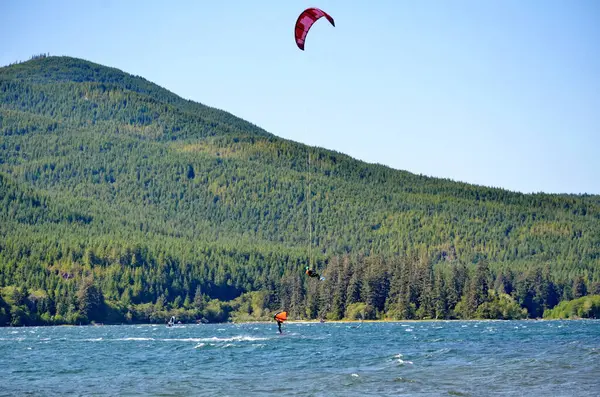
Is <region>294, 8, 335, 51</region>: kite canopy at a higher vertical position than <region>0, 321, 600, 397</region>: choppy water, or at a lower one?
higher

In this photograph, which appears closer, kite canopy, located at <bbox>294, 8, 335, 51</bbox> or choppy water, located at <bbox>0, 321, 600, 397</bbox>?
choppy water, located at <bbox>0, 321, 600, 397</bbox>

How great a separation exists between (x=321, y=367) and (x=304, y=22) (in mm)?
23326

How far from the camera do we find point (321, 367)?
242 feet

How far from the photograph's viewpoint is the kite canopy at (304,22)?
6562 centimetres

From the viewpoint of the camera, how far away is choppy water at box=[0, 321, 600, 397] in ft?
199

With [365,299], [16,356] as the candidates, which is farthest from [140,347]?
[365,299]

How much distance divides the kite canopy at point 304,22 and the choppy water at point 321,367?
20.6 m

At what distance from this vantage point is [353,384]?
2456 inches

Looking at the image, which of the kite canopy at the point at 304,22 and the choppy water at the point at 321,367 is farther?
the kite canopy at the point at 304,22

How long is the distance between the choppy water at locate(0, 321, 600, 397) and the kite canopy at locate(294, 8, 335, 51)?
811 inches

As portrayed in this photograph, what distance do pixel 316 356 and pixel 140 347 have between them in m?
27.2

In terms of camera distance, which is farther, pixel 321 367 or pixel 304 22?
pixel 321 367

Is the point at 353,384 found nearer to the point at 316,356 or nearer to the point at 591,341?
the point at 316,356

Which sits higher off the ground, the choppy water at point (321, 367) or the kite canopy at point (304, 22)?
the kite canopy at point (304, 22)
